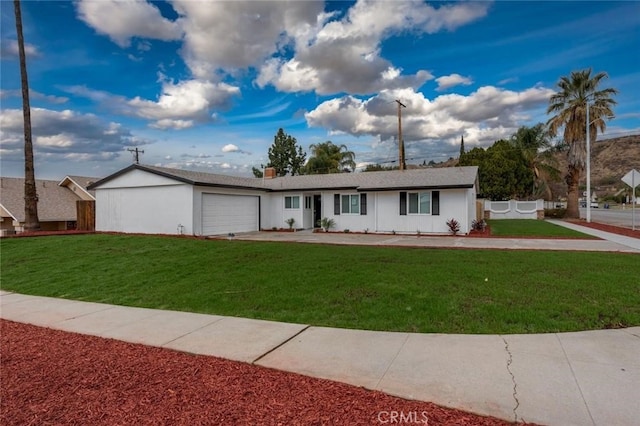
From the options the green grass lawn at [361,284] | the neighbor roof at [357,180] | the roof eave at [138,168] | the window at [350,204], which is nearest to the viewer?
the green grass lawn at [361,284]

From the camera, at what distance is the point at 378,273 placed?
27.3 ft

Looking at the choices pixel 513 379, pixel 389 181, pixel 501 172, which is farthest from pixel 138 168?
pixel 501 172

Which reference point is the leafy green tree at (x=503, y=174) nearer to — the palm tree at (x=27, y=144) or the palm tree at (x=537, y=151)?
the palm tree at (x=537, y=151)

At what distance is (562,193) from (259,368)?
340 feet

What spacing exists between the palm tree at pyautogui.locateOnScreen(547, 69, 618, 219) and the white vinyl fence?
13.7ft

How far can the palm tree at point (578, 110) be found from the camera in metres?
29.3

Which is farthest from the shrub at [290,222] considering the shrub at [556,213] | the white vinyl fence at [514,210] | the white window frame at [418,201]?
the shrub at [556,213]

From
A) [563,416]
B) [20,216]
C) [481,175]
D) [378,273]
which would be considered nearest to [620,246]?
[378,273]

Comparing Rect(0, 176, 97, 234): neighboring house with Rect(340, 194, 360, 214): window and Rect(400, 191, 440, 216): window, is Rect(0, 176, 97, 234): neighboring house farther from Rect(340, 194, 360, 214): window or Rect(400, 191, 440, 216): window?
Rect(400, 191, 440, 216): window

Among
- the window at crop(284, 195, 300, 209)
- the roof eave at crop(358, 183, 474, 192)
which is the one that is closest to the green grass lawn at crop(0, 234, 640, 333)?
the roof eave at crop(358, 183, 474, 192)

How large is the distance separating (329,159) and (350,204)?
70.9 feet

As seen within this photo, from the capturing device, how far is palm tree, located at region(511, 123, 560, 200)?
41438 mm

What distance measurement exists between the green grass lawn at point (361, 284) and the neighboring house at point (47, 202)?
59.6 feet

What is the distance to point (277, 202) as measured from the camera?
973 inches
